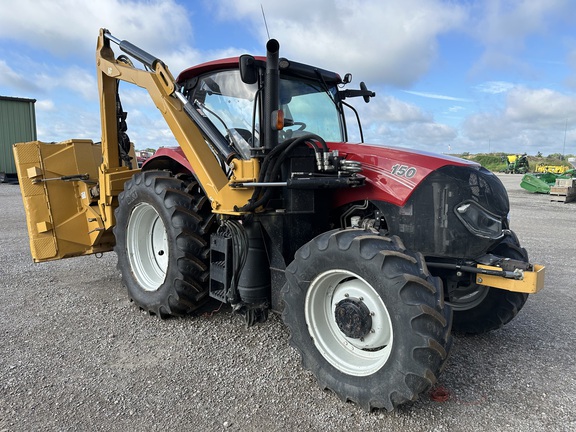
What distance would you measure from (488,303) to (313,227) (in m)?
1.61

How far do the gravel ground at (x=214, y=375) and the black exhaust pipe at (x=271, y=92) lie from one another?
1673 millimetres

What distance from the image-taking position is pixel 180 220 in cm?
377

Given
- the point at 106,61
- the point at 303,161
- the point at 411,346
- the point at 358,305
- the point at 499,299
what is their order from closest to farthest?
the point at 411,346
the point at 358,305
the point at 303,161
the point at 499,299
the point at 106,61

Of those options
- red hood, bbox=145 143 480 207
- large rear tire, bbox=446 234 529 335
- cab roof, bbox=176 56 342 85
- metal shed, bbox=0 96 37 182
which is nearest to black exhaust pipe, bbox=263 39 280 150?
cab roof, bbox=176 56 342 85

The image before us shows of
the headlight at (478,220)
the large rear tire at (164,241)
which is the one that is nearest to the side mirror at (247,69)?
the large rear tire at (164,241)

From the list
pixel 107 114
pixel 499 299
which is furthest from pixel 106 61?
pixel 499 299

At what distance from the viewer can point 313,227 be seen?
133 inches

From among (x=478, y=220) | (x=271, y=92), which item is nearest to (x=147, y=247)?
(x=271, y=92)

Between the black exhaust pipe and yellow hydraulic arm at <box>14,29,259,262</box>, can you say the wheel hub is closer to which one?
the black exhaust pipe

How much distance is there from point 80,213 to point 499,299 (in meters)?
4.55

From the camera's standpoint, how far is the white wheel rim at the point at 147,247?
443 cm

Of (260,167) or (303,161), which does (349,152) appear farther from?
(260,167)

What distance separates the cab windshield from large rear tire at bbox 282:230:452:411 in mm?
1196

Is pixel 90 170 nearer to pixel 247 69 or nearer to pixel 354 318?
pixel 247 69
